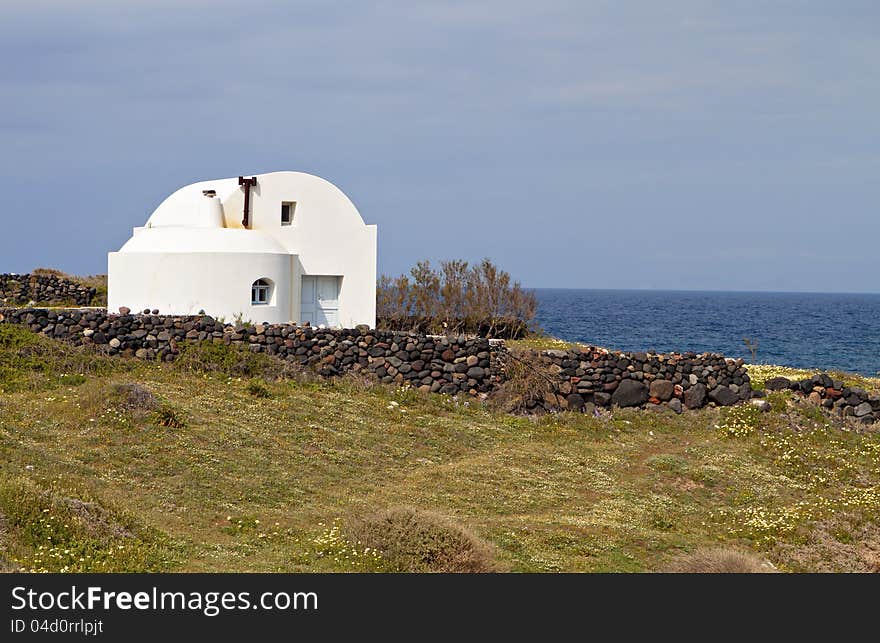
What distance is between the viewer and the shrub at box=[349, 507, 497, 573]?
10.4m

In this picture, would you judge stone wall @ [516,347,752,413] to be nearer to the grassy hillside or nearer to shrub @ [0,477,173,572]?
the grassy hillside

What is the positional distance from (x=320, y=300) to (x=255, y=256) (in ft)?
11.0

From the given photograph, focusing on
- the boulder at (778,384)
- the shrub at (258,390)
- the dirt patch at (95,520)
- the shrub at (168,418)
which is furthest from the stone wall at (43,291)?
the dirt patch at (95,520)

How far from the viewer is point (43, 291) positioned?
133 feet

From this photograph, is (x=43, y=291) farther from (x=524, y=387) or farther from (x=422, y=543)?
(x=422, y=543)

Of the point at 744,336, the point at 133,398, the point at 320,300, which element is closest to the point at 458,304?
the point at 320,300

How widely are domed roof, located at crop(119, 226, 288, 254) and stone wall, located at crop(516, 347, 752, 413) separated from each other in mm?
8921

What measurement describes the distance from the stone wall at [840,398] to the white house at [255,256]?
13.0 meters

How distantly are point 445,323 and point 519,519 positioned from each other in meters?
25.0

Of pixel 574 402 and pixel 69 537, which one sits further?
pixel 574 402

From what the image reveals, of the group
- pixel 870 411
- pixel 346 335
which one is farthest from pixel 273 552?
pixel 870 411

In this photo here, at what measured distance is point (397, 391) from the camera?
2183 cm

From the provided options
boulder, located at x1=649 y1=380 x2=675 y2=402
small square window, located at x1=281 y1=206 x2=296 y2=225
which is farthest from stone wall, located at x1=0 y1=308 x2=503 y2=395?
small square window, located at x1=281 y1=206 x2=296 y2=225

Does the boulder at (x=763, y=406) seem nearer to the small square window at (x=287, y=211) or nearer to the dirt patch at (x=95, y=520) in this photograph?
the small square window at (x=287, y=211)
